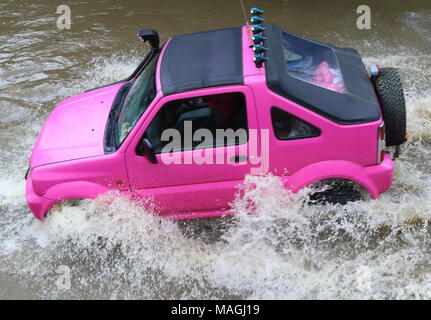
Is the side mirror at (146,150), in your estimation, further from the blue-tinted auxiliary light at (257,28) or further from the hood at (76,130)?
the blue-tinted auxiliary light at (257,28)

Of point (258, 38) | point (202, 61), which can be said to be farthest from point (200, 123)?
point (258, 38)

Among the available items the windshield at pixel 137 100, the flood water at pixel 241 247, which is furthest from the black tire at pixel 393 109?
the windshield at pixel 137 100

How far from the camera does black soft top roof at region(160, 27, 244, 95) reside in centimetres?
427

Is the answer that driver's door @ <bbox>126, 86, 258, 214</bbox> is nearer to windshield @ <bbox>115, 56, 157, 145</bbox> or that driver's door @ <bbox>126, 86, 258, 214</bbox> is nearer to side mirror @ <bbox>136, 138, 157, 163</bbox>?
side mirror @ <bbox>136, 138, 157, 163</bbox>

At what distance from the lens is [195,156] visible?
4402 millimetres

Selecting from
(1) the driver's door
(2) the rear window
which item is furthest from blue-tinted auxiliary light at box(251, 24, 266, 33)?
(1) the driver's door

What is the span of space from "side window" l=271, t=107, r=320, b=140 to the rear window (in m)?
0.42

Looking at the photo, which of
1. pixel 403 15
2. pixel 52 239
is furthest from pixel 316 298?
pixel 403 15

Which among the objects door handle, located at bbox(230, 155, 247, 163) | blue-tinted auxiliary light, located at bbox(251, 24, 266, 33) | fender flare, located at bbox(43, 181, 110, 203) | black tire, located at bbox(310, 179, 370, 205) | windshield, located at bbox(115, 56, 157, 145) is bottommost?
black tire, located at bbox(310, 179, 370, 205)

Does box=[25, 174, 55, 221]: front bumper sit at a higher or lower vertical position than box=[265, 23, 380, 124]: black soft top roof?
lower

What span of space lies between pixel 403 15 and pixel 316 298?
7.29 m

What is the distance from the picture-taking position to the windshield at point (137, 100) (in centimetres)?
450

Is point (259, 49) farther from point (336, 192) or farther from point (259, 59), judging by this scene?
point (336, 192)
